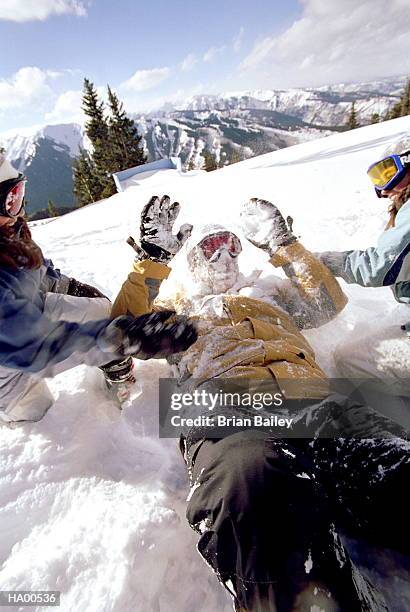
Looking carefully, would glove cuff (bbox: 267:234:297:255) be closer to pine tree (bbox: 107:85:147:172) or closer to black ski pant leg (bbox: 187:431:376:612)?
black ski pant leg (bbox: 187:431:376:612)

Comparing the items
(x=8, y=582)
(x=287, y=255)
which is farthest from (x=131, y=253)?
(x=8, y=582)

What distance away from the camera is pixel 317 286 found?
8.95 feet

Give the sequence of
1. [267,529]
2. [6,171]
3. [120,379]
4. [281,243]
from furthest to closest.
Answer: [281,243] → [120,379] → [6,171] → [267,529]

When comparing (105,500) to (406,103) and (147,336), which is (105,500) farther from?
(406,103)

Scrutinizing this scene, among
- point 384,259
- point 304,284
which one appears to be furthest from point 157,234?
point 384,259

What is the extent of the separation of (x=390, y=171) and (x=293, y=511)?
6.91 feet

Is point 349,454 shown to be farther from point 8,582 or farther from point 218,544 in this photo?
point 8,582

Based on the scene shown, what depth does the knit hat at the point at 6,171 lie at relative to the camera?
5.87ft

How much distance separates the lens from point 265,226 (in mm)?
3055

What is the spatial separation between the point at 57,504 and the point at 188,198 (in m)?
6.70

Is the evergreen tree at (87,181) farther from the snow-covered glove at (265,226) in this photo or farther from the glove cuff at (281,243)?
the glove cuff at (281,243)

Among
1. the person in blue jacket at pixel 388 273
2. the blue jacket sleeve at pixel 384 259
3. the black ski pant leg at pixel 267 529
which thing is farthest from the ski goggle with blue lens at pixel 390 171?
the black ski pant leg at pixel 267 529

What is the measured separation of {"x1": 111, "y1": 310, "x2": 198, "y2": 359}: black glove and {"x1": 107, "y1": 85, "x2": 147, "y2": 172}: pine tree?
2797cm

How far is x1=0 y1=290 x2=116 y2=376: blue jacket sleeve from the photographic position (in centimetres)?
162
